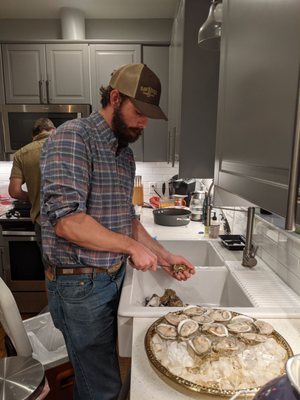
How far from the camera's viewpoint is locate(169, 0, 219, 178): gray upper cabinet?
1.53 m

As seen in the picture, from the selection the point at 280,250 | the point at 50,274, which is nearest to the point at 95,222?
the point at 50,274

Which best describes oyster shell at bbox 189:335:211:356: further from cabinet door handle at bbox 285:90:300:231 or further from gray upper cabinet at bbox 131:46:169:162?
gray upper cabinet at bbox 131:46:169:162

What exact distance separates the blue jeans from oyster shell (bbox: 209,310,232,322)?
45 centimetres

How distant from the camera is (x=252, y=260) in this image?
1.29 metres

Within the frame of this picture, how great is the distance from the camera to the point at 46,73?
2.74 m

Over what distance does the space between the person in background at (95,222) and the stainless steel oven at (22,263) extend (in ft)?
5.05

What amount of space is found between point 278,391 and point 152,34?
318 cm

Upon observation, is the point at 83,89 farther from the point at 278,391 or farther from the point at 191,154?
the point at 278,391

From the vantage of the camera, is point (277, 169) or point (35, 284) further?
point (35, 284)

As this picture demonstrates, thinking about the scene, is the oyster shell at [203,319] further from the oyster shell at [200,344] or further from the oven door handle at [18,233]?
the oven door handle at [18,233]

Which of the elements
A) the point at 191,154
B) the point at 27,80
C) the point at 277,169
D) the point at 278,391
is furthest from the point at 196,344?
the point at 27,80

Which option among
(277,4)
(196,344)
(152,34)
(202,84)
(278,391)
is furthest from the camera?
(152,34)

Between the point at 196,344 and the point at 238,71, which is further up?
the point at 238,71

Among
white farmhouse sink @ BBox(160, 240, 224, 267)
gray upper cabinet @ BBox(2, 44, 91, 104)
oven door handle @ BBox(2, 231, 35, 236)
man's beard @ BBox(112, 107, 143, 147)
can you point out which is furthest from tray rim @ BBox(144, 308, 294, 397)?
gray upper cabinet @ BBox(2, 44, 91, 104)
